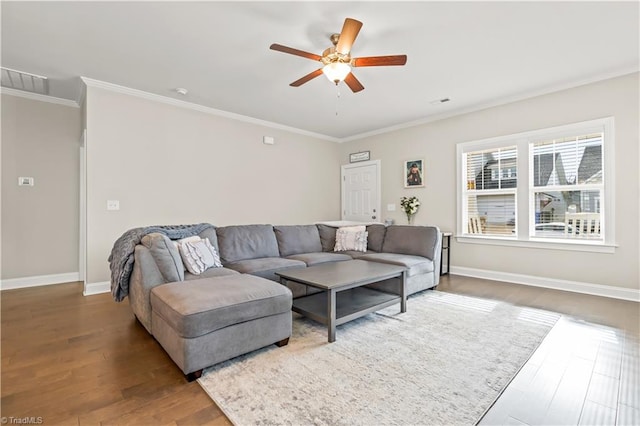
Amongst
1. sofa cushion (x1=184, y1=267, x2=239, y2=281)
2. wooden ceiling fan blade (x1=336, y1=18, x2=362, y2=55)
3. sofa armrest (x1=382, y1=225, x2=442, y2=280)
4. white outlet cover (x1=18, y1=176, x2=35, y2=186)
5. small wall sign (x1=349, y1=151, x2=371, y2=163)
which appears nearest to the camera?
wooden ceiling fan blade (x1=336, y1=18, x2=362, y2=55)

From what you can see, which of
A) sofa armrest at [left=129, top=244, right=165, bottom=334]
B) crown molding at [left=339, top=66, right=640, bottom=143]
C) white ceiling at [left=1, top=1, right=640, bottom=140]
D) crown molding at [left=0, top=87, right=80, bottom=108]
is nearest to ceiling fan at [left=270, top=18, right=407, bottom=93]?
white ceiling at [left=1, top=1, right=640, bottom=140]

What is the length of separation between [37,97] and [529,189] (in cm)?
709

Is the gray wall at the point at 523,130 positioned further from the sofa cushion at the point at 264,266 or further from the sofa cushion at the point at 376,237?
the sofa cushion at the point at 264,266

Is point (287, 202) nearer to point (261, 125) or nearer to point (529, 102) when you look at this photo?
point (261, 125)

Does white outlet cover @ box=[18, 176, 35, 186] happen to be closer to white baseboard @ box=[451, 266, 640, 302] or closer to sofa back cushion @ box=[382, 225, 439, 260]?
sofa back cushion @ box=[382, 225, 439, 260]

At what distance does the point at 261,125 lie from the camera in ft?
18.1

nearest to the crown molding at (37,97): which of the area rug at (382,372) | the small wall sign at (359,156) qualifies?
the area rug at (382,372)

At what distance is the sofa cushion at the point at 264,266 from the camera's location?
3306mm

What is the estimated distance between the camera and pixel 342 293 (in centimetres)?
330

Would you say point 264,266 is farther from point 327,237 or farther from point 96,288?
point 96,288

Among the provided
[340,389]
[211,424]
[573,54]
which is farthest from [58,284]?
[573,54]

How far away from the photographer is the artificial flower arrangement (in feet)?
18.0

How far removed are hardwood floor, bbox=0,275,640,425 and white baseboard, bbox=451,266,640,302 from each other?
1.34 ft

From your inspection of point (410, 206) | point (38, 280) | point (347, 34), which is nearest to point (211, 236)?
point (347, 34)
